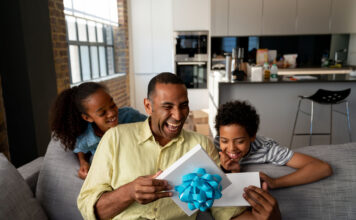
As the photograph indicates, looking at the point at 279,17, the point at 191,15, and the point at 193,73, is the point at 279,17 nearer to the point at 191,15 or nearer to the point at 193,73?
the point at 191,15

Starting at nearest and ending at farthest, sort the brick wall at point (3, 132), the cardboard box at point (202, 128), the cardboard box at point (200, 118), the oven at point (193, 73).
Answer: the brick wall at point (3, 132), the cardboard box at point (202, 128), the cardboard box at point (200, 118), the oven at point (193, 73)

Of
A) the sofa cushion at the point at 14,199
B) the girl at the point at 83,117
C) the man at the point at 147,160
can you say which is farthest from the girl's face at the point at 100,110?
the sofa cushion at the point at 14,199

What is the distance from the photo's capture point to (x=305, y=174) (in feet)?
4.29

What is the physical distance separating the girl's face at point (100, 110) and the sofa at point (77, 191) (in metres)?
0.27

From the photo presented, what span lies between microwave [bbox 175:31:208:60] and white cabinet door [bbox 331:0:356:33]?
2.53 metres

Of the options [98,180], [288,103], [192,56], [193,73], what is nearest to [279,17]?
[192,56]

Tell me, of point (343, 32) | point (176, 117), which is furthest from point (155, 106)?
point (343, 32)

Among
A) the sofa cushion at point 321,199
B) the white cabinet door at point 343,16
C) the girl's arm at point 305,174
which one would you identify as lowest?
the sofa cushion at point 321,199

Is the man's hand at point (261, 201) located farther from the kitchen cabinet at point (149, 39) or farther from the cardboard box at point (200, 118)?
the kitchen cabinet at point (149, 39)

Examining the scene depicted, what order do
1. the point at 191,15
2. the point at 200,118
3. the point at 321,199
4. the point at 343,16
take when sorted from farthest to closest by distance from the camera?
the point at 191,15
the point at 343,16
the point at 200,118
the point at 321,199

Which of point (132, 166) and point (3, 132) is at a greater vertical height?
point (132, 166)

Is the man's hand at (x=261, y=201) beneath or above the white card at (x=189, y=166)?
beneath

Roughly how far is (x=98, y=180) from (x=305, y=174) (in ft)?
3.17

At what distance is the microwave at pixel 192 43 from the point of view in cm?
561
